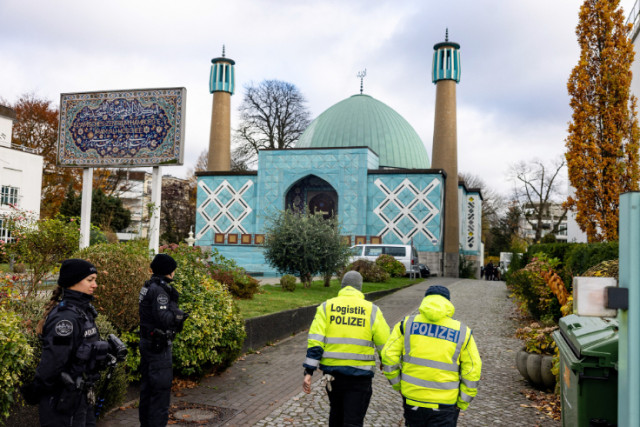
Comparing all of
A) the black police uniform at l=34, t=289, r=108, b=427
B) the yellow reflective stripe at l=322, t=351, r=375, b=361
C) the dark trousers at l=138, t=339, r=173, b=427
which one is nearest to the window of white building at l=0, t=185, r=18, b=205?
the dark trousers at l=138, t=339, r=173, b=427

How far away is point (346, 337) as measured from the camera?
14.8 ft

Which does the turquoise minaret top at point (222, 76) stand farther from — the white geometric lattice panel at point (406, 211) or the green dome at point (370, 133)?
the white geometric lattice panel at point (406, 211)

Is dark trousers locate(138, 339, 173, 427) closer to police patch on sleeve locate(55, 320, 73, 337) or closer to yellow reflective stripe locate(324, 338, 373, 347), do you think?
police patch on sleeve locate(55, 320, 73, 337)

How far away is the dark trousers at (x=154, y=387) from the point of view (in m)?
5.02

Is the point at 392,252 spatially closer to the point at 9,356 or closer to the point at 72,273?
the point at 9,356

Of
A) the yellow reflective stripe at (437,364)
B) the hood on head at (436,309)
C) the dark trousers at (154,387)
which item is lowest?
the dark trousers at (154,387)

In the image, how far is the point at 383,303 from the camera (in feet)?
54.4

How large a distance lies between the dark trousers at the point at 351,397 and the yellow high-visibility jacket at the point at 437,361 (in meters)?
0.53

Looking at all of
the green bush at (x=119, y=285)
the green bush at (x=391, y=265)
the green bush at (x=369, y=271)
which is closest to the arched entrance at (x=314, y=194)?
the green bush at (x=391, y=265)

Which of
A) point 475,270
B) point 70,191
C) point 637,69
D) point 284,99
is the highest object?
point 284,99

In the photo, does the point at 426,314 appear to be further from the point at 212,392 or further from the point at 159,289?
the point at 212,392

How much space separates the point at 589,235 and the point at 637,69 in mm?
7708

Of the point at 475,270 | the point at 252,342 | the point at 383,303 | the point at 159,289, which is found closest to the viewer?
the point at 159,289

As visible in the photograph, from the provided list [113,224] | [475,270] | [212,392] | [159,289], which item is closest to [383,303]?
[212,392]
